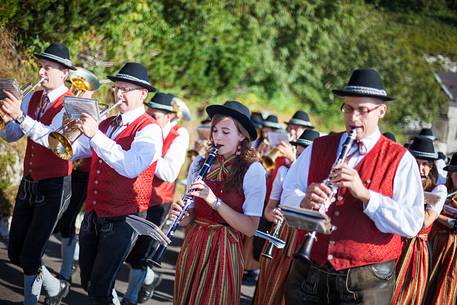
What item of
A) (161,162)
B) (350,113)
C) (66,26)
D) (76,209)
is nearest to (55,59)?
(161,162)

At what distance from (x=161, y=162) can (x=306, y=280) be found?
11.0 feet

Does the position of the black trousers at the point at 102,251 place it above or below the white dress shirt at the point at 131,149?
below

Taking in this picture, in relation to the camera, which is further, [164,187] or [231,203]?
[164,187]

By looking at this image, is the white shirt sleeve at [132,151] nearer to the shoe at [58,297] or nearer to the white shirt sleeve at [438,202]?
the shoe at [58,297]

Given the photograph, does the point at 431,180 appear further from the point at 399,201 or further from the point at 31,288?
the point at 31,288

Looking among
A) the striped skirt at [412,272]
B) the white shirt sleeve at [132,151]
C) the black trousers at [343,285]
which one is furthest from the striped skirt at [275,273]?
the black trousers at [343,285]

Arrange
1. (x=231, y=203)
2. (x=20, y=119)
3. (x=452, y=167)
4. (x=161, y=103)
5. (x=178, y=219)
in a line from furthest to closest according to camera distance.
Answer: (x=161, y=103)
(x=452, y=167)
(x=20, y=119)
(x=231, y=203)
(x=178, y=219)

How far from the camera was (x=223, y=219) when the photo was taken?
16.4 ft

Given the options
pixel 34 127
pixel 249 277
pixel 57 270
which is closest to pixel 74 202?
pixel 57 270

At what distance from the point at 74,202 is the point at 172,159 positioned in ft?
3.95

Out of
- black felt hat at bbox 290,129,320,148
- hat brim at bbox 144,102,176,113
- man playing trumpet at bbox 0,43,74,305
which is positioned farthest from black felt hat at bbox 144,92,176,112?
man playing trumpet at bbox 0,43,74,305

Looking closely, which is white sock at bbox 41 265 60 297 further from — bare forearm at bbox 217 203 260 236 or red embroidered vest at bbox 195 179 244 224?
bare forearm at bbox 217 203 260 236

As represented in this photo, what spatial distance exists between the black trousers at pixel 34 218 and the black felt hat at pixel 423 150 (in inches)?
137

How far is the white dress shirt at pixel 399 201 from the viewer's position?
401 centimetres
